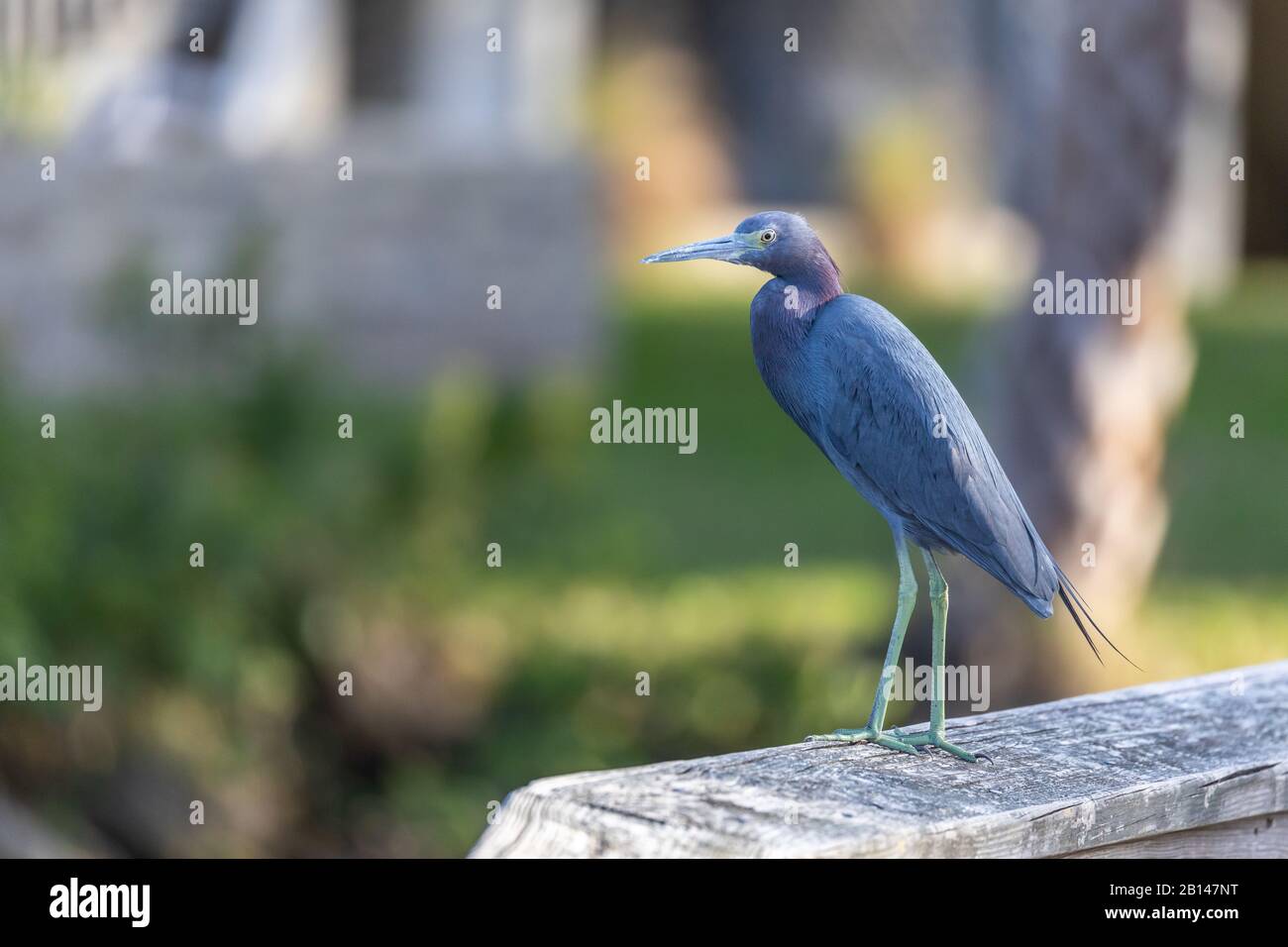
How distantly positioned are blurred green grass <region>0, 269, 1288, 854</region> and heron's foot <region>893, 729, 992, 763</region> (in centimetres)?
336

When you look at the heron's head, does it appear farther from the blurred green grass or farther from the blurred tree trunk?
the blurred tree trunk

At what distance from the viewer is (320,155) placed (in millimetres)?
11367

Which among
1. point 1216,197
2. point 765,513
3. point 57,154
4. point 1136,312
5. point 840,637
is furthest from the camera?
point 1216,197

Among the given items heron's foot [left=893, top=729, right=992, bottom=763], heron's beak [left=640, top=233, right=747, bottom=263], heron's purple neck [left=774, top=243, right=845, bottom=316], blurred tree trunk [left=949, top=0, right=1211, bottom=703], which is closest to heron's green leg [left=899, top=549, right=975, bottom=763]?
heron's foot [left=893, top=729, right=992, bottom=763]

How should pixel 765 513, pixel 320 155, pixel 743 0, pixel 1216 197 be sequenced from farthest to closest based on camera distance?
pixel 743 0
pixel 1216 197
pixel 320 155
pixel 765 513

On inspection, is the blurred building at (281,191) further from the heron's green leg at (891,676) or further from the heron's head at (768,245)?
the heron's head at (768,245)

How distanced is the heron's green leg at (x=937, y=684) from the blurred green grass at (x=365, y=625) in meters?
3.40

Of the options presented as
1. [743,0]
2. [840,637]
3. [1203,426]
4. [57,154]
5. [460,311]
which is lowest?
[840,637]

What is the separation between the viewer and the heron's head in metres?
1.93

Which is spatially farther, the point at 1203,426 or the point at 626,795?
the point at 1203,426

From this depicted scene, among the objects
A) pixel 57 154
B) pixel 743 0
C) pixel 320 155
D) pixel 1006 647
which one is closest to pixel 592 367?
pixel 320 155

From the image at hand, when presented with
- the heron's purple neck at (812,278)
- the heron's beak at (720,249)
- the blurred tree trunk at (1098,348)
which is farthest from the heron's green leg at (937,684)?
the blurred tree trunk at (1098,348)

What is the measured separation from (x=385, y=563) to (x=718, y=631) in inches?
58.7

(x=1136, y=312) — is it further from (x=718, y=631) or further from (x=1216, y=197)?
(x=1216, y=197)
